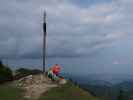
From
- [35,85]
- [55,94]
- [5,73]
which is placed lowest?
[55,94]

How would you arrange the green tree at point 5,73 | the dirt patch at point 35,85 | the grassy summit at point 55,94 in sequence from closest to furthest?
the grassy summit at point 55,94
the dirt patch at point 35,85
the green tree at point 5,73

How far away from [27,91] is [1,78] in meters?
12.8

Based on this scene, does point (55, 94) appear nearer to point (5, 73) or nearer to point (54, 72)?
point (54, 72)

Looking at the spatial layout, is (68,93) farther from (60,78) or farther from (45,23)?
(45,23)

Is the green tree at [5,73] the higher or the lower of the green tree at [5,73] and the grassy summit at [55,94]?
the higher

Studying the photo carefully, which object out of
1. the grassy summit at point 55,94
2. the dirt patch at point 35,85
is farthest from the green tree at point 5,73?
the grassy summit at point 55,94

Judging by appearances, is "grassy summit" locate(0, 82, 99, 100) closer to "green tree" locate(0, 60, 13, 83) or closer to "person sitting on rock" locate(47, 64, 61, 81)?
"person sitting on rock" locate(47, 64, 61, 81)

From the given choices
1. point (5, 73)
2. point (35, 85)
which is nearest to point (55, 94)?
point (35, 85)

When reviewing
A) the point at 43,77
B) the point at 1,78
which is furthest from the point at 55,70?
the point at 1,78

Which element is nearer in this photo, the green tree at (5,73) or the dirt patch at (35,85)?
the dirt patch at (35,85)

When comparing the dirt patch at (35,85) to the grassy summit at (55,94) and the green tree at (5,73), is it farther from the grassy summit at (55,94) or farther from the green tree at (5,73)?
the green tree at (5,73)

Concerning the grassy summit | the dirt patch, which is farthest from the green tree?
the grassy summit

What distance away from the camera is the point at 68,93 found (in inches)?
1563

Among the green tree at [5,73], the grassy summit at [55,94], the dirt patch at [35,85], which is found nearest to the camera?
the grassy summit at [55,94]
